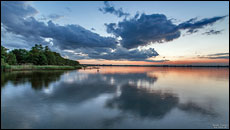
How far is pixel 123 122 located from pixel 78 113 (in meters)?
3.72

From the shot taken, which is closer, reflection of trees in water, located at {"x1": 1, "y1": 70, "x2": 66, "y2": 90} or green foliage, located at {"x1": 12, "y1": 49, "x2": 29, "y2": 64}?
reflection of trees in water, located at {"x1": 1, "y1": 70, "x2": 66, "y2": 90}

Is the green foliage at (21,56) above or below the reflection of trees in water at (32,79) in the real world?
above

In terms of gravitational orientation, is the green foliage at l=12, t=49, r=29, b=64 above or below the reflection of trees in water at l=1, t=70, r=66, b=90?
above

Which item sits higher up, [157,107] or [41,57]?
[41,57]

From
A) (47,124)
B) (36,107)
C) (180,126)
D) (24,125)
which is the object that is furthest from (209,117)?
(36,107)

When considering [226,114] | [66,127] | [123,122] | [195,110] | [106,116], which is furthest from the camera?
[195,110]

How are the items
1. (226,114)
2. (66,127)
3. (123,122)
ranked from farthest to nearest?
(226,114)
(123,122)
(66,127)

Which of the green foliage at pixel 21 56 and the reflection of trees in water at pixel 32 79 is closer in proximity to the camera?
the reflection of trees in water at pixel 32 79

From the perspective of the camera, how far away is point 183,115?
9.62m

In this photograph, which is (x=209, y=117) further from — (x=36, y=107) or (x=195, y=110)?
(x=36, y=107)

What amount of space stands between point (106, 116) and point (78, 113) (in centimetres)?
227

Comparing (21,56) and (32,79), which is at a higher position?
(21,56)

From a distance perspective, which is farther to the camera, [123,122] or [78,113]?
[78,113]

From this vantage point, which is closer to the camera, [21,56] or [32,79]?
[32,79]
